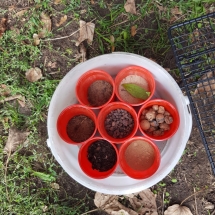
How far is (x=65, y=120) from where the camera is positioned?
70.6 inches

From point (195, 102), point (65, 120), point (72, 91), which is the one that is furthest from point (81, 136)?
point (195, 102)

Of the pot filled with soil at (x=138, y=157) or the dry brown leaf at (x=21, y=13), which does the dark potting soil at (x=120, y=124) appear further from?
the dry brown leaf at (x=21, y=13)

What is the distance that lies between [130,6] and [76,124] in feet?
2.61

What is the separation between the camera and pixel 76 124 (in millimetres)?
1803

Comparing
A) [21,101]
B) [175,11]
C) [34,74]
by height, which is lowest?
[21,101]

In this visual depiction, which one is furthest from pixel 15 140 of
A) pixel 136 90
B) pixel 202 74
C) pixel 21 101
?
pixel 202 74

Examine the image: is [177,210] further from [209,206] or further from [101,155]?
[101,155]

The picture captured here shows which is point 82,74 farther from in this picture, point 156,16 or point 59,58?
point 156,16

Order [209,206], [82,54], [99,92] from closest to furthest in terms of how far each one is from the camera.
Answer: [99,92] → [209,206] → [82,54]

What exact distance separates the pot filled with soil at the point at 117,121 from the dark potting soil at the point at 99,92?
0.08 metres

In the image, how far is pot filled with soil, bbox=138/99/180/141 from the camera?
1716 mm

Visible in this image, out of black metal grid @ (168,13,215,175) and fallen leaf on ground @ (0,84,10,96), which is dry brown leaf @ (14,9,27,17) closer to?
fallen leaf on ground @ (0,84,10,96)

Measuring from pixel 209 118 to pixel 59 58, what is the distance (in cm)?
96

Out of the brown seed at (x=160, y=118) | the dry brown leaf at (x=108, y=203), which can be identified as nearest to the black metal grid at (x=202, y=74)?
the brown seed at (x=160, y=118)
